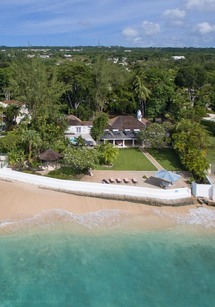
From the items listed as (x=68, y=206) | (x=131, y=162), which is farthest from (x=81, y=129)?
(x=68, y=206)

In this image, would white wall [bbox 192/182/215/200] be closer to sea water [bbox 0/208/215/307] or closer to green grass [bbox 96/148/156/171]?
sea water [bbox 0/208/215/307]

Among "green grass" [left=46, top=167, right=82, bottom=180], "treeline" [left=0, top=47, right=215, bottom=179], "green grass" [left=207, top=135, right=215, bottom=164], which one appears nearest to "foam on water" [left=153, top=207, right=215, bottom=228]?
"green grass" [left=46, top=167, right=82, bottom=180]

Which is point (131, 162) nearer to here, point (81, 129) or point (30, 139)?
point (30, 139)

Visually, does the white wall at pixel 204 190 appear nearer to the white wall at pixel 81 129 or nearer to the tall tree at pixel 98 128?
the tall tree at pixel 98 128

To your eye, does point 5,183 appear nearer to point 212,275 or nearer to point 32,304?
point 32,304

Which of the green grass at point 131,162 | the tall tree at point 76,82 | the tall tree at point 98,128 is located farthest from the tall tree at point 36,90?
the green grass at point 131,162
